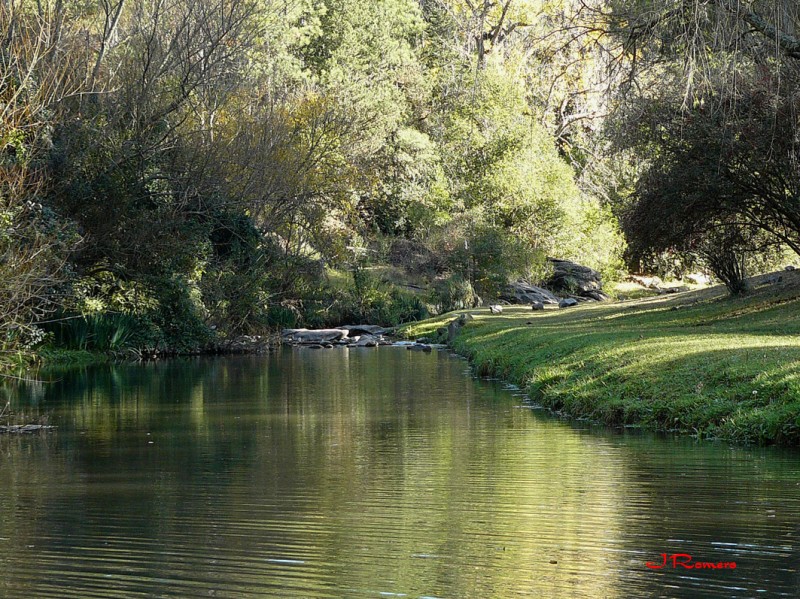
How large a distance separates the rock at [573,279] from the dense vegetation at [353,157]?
3.64 feet

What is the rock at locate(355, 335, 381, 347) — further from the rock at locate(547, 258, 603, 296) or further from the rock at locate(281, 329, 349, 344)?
the rock at locate(547, 258, 603, 296)

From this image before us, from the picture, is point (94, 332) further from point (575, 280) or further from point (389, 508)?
point (575, 280)

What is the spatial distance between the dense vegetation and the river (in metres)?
5.09

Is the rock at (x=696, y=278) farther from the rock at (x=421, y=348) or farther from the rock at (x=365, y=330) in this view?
the rock at (x=421, y=348)

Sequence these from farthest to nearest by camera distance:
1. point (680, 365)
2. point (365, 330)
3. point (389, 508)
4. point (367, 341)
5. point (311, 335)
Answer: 1. point (365, 330)
2. point (311, 335)
3. point (367, 341)
4. point (680, 365)
5. point (389, 508)

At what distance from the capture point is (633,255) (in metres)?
31.3

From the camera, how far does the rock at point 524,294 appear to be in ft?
167

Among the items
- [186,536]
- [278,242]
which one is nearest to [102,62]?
[278,242]

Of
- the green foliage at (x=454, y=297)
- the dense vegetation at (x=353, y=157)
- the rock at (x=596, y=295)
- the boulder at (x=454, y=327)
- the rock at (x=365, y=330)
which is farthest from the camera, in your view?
the rock at (x=596, y=295)

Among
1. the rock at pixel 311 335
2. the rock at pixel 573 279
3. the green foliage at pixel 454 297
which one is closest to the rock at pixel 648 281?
the rock at pixel 573 279

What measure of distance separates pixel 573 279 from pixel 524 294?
412 cm

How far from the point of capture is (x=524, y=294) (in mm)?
51250

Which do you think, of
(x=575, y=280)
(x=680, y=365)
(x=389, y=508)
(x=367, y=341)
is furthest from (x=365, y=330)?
(x=389, y=508)

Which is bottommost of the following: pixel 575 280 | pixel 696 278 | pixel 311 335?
pixel 311 335
